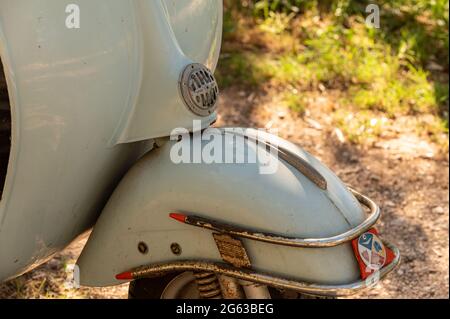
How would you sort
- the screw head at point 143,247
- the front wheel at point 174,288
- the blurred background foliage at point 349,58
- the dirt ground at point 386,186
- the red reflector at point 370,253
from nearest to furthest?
the red reflector at point 370,253
the screw head at point 143,247
the front wheel at point 174,288
the dirt ground at point 386,186
the blurred background foliage at point 349,58

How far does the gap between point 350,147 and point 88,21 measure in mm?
2263

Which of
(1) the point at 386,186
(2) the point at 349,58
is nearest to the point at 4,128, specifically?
(1) the point at 386,186

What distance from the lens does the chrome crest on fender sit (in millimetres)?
2043

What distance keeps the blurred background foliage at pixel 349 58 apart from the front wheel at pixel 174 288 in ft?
6.34

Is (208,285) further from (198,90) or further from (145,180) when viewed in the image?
(198,90)

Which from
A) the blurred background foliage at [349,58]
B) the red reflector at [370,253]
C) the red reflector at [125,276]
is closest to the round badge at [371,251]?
the red reflector at [370,253]

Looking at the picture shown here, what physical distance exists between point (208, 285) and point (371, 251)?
0.40 m

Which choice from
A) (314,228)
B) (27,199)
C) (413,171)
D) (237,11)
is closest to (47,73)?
(27,199)

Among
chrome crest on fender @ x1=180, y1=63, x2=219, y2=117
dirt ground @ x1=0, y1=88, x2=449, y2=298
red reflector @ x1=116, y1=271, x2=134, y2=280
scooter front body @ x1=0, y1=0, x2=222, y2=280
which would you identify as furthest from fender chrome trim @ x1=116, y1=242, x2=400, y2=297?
dirt ground @ x1=0, y1=88, x2=449, y2=298

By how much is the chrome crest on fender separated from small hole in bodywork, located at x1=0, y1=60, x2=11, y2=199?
15.9 inches

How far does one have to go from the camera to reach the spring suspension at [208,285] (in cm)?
209

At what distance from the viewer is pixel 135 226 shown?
2.06m

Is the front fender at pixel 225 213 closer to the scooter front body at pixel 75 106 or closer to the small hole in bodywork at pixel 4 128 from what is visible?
the scooter front body at pixel 75 106

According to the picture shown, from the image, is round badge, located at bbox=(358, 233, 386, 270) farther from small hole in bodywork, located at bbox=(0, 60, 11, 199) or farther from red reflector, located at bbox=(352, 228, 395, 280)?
small hole in bodywork, located at bbox=(0, 60, 11, 199)
